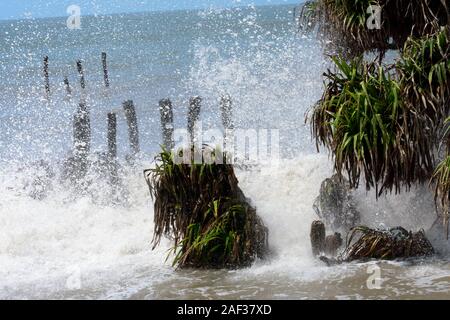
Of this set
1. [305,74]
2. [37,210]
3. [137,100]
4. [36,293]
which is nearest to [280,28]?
[137,100]

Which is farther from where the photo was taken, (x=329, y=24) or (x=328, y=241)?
(x=329, y=24)

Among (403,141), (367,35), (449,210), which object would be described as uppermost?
(367,35)

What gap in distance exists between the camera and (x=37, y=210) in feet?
45.0

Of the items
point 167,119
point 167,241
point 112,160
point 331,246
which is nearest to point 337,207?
point 331,246

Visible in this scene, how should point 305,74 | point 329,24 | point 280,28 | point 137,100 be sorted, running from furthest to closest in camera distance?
point 280,28, point 137,100, point 305,74, point 329,24

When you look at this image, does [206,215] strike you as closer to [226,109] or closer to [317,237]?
[317,237]

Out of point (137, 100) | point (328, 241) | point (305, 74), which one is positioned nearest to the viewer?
point (328, 241)

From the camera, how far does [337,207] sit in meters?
11.1

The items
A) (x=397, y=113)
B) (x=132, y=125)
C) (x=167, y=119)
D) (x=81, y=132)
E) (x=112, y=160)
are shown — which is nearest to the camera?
(x=397, y=113)

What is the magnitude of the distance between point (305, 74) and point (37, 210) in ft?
48.2

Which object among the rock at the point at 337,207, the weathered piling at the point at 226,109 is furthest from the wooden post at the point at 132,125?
the rock at the point at 337,207

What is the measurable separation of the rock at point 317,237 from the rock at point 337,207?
1067 mm

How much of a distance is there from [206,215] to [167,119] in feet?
27.9

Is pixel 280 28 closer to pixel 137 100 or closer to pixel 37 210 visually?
pixel 137 100
